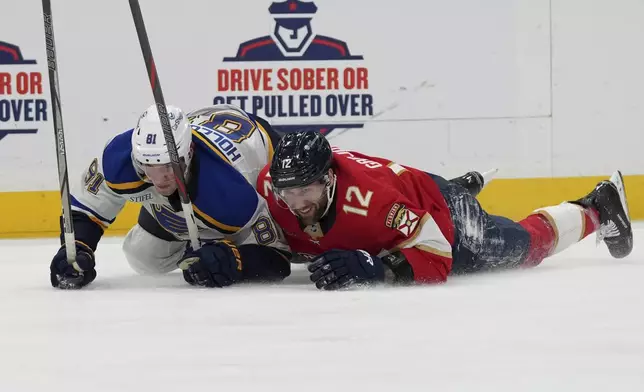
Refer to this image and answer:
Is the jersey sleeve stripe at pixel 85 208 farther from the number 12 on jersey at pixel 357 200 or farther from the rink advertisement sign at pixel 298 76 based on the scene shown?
the rink advertisement sign at pixel 298 76

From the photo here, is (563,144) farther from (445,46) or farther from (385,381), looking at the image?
(385,381)

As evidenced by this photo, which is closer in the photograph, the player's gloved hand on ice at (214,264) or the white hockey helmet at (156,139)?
the white hockey helmet at (156,139)

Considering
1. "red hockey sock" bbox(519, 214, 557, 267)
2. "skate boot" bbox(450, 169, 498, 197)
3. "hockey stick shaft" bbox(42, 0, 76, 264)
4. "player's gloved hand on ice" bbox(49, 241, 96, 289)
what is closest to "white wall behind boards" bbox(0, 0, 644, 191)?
"skate boot" bbox(450, 169, 498, 197)

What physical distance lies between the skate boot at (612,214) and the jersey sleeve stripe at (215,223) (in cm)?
137

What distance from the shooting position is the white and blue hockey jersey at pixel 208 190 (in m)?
3.56

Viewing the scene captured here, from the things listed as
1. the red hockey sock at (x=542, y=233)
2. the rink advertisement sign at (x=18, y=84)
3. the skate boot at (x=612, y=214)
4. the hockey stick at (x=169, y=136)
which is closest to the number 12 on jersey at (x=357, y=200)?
the hockey stick at (x=169, y=136)

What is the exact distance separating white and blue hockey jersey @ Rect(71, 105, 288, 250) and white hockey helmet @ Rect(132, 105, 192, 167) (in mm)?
86

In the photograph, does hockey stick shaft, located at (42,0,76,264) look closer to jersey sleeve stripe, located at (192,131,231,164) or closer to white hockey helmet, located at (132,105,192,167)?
white hockey helmet, located at (132,105,192,167)

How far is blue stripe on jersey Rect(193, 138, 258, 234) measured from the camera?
3.53 meters

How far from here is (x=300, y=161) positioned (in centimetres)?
329

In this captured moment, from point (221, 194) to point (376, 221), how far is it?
50cm

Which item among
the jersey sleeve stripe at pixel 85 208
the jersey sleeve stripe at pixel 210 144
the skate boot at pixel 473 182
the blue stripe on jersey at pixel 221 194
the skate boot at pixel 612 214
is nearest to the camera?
the blue stripe on jersey at pixel 221 194

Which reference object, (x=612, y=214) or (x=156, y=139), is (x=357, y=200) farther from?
(x=612, y=214)

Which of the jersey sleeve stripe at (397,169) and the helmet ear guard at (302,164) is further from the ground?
the helmet ear guard at (302,164)
